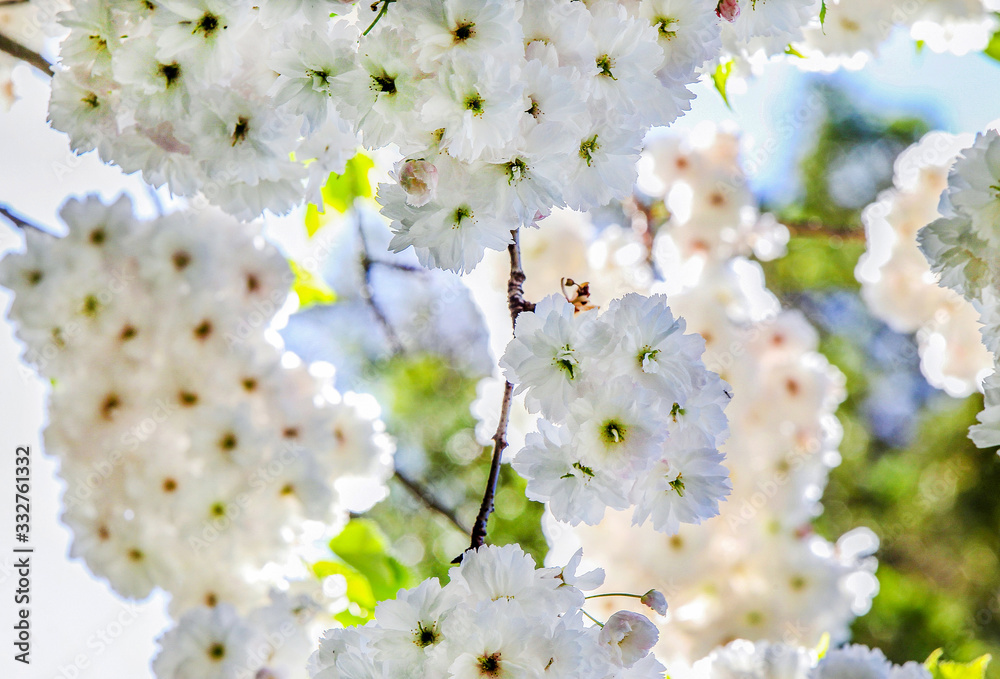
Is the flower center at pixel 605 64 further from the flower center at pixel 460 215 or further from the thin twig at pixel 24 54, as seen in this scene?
the thin twig at pixel 24 54

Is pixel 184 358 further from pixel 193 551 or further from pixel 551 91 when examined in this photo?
pixel 551 91

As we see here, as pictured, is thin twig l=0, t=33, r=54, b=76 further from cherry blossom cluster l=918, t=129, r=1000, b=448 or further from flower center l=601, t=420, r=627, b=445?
cherry blossom cluster l=918, t=129, r=1000, b=448

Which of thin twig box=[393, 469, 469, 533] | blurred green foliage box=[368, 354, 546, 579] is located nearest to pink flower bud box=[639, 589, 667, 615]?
thin twig box=[393, 469, 469, 533]

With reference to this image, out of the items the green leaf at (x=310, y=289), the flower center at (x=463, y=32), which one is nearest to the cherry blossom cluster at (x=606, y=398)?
the flower center at (x=463, y=32)

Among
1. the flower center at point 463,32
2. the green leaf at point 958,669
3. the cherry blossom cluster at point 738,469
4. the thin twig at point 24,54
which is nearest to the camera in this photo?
the flower center at point 463,32

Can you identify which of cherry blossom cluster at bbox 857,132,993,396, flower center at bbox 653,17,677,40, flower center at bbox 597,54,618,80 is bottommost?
flower center at bbox 597,54,618,80
